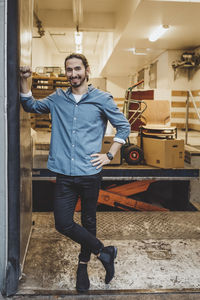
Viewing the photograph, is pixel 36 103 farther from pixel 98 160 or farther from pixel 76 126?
pixel 98 160

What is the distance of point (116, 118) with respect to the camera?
2.19m

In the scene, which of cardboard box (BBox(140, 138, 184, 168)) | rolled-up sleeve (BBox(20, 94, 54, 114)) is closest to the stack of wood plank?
cardboard box (BBox(140, 138, 184, 168))

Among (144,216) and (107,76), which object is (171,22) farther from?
(107,76)

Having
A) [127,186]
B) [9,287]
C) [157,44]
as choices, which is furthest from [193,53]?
[9,287]

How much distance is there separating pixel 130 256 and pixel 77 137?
138 centimetres

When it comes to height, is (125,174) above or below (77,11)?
below

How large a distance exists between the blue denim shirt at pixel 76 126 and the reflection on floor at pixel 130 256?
943mm

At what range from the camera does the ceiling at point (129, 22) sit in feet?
21.5

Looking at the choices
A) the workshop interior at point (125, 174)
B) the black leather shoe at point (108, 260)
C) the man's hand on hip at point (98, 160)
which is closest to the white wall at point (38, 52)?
the workshop interior at point (125, 174)

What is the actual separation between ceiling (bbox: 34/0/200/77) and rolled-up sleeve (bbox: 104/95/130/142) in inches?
185

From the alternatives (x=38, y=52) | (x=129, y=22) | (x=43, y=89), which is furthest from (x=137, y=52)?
(x=38, y=52)

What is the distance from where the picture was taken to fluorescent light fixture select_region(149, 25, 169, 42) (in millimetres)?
7662

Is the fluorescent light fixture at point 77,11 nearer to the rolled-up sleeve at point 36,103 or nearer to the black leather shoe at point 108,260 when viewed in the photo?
the rolled-up sleeve at point 36,103

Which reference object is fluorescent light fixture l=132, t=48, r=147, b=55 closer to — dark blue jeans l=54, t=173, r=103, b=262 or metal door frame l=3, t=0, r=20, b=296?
metal door frame l=3, t=0, r=20, b=296
